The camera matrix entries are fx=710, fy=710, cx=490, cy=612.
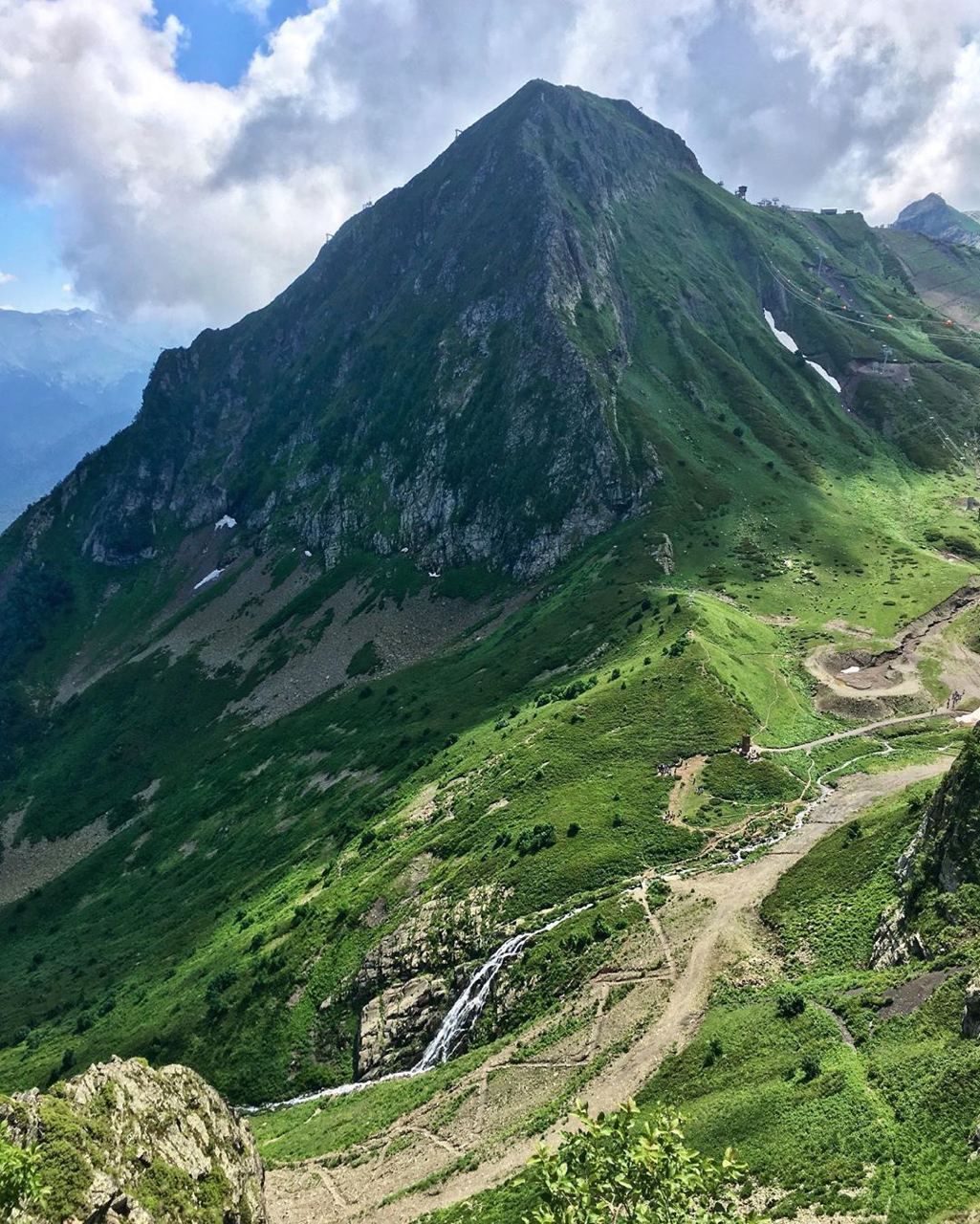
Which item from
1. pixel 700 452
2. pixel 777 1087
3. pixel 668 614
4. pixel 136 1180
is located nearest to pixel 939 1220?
pixel 777 1087

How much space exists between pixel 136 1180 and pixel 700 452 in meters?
171

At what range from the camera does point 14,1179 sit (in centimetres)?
2422

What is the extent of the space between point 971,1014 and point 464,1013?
121 ft

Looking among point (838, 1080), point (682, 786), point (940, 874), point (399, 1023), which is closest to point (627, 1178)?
point (838, 1080)

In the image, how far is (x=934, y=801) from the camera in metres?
48.4

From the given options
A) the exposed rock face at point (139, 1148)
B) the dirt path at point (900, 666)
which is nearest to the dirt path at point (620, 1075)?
the exposed rock face at point (139, 1148)

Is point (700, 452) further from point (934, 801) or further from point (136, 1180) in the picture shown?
point (136, 1180)

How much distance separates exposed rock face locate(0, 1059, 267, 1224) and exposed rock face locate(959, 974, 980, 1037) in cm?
3859

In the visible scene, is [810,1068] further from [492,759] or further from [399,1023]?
[492,759]

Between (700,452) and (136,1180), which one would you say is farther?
(700,452)

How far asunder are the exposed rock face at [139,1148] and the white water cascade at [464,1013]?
39.1 feet

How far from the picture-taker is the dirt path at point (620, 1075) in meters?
41.0

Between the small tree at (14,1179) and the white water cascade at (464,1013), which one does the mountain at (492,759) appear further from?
the small tree at (14,1179)

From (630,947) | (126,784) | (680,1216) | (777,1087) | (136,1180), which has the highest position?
(126,784)
